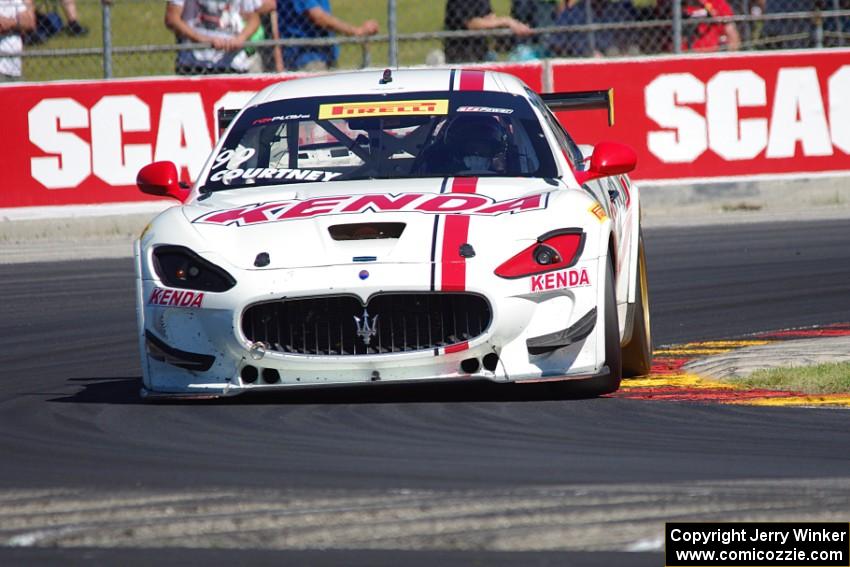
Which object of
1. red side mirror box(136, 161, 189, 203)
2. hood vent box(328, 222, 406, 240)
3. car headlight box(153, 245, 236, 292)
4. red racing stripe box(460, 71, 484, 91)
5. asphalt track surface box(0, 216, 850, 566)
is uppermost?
red racing stripe box(460, 71, 484, 91)

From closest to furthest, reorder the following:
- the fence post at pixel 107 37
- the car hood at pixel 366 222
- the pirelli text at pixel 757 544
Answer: the pirelli text at pixel 757 544 → the car hood at pixel 366 222 → the fence post at pixel 107 37

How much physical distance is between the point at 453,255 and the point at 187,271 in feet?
3.53

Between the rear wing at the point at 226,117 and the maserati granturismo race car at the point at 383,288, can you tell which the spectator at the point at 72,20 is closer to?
the rear wing at the point at 226,117

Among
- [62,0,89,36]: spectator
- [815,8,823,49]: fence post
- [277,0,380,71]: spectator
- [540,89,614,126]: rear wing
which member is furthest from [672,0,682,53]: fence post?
[540,89,614,126]: rear wing

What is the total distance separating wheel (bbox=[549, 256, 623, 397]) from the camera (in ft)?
22.1

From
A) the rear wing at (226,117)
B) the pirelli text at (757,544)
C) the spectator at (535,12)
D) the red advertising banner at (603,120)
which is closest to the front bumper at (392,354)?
the pirelli text at (757,544)

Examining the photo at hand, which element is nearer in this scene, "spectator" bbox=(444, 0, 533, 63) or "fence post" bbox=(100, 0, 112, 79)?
"fence post" bbox=(100, 0, 112, 79)

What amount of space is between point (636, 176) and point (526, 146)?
8.17 m

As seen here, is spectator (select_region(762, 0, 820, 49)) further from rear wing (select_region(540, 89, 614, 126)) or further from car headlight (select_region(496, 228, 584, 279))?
car headlight (select_region(496, 228, 584, 279))

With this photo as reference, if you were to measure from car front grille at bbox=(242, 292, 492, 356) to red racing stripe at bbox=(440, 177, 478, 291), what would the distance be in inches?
2.5

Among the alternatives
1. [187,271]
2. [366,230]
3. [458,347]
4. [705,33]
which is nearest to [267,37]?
[705,33]

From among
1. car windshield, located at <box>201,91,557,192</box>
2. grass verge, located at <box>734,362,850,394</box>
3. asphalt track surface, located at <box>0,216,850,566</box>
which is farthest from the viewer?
car windshield, located at <box>201,91,557,192</box>

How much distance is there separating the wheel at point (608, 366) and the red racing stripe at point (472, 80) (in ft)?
5.13

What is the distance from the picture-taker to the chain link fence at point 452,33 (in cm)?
1555
